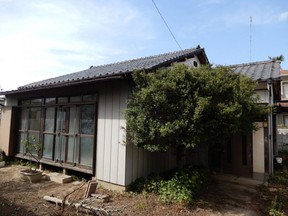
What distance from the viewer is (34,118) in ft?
26.0

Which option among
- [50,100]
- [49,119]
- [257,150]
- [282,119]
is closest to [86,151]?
[49,119]

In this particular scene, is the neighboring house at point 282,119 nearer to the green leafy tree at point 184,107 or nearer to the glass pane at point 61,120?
the green leafy tree at point 184,107

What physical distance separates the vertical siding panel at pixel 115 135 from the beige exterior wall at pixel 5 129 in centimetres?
554

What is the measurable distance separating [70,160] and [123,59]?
6.12 metres

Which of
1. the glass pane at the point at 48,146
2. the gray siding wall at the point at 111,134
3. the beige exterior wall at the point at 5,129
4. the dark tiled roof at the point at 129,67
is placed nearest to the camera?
the gray siding wall at the point at 111,134

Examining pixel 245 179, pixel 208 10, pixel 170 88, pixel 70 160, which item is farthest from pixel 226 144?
pixel 70 160

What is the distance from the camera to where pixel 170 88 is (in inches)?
175

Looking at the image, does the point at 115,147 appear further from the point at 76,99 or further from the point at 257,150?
the point at 257,150

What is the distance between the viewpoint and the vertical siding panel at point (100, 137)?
5527mm

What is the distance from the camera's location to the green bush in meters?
4.46

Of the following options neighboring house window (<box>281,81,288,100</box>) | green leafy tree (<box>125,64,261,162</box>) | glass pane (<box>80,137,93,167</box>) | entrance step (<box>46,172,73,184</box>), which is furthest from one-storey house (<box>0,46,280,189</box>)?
neighboring house window (<box>281,81,288,100</box>)

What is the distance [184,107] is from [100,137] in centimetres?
251

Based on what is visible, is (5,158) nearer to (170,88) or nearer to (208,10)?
(170,88)

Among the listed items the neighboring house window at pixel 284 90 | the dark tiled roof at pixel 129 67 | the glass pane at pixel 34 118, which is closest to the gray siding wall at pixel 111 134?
the dark tiled roof at pixel 129 67
